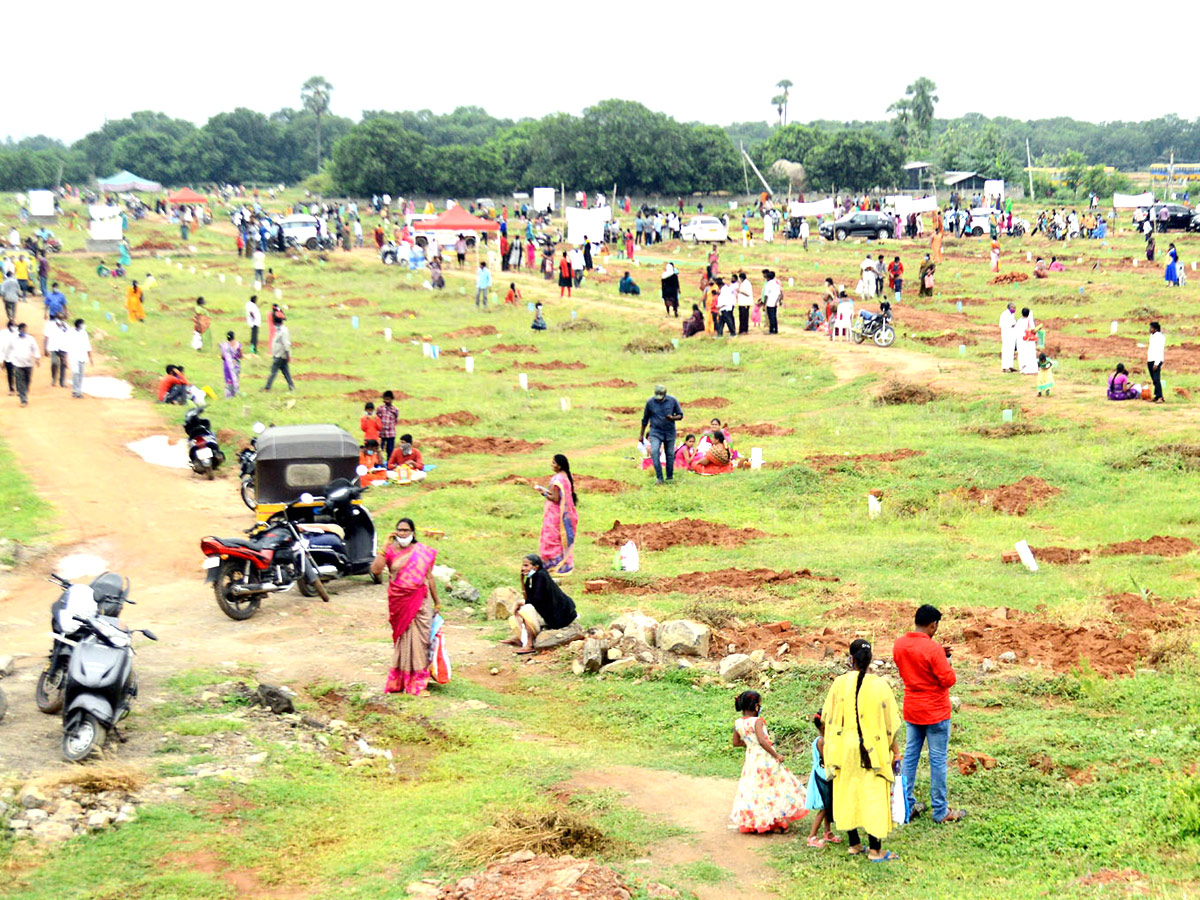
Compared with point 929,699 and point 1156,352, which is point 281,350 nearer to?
point 1156,352

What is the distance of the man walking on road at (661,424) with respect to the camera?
66.6 feet

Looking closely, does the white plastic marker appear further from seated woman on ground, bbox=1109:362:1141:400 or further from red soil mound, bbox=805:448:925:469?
seated woman on ground, bbox=1109:362:1141:400

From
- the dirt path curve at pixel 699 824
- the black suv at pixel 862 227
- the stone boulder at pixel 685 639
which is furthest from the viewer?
the black suv at pixel 862 227

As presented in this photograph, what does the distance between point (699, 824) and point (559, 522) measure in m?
7.07

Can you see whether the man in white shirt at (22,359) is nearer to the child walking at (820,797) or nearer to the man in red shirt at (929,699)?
the child walking at (820,797)

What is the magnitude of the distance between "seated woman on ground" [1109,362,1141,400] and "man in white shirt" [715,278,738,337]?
1240 centimetres

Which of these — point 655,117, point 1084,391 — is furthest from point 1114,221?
point 1084,391

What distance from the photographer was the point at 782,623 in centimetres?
1326

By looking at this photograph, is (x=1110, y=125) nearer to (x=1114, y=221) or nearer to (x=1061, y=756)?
(x=1114, y=221)

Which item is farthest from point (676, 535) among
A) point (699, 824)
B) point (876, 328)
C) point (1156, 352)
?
point (876, 328)

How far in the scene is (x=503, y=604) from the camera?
1448 cm

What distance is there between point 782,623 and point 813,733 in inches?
125

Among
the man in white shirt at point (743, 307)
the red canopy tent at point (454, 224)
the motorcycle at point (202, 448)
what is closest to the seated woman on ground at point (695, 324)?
the man in white shirt at point (743, 307)

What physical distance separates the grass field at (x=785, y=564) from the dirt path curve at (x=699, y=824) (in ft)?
0.49
